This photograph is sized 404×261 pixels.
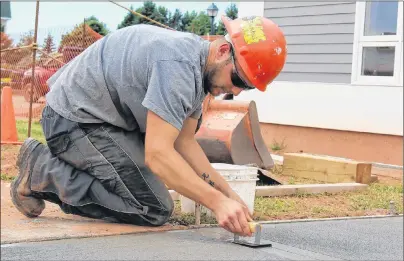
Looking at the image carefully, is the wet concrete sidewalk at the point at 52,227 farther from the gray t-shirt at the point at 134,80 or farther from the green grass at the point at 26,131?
the green grass at the point at 26,131

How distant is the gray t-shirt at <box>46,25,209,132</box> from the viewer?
11.5 feet

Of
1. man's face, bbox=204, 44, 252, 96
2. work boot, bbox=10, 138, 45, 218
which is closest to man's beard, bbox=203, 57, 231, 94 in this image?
man's face, bbox=204, 44, 252, 96

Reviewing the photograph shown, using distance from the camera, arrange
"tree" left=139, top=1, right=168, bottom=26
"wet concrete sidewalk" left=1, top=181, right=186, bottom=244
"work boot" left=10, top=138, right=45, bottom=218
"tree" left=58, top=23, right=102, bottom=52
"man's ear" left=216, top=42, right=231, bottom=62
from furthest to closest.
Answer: "tree" left=139, top=1, right=168, bottom=26
"tree" left=58, top=23, right=102, bottom=52
"work boot" left=10, top=138, right=45, bottom=218
"wet concrete sidewalk" left=1, top=181, right=186, bottom=244
"man's ear" left=216, top=42, right=231, bottom=62

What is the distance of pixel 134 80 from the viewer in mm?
4035

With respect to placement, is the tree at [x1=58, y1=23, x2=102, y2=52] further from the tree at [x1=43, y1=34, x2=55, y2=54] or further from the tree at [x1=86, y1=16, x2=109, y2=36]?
the tree at [x1=86, y1=16, x2=109, y2=36]

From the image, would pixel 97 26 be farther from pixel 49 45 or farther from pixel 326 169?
pixel 326 169

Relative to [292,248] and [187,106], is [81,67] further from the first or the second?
[292,248]

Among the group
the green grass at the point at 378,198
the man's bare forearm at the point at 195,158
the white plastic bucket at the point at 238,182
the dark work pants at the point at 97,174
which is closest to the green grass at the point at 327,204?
the green grass at the point at 378,198

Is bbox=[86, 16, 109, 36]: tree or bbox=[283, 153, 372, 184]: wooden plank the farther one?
bbox=[86, 16, 109, 36]: tree

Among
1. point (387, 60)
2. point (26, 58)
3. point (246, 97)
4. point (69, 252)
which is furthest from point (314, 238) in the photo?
point (26, 58)

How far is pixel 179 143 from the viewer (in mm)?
4270

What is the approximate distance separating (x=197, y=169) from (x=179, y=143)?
21 cm

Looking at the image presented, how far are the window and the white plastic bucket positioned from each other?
198 inches

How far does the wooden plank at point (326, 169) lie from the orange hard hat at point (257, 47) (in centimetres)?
462
